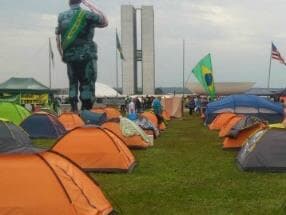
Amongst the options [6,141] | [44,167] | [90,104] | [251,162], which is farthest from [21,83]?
[44,167]

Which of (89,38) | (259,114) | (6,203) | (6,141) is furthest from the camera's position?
(259,114)

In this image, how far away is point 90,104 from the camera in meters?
29.2

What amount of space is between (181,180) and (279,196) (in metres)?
2.61

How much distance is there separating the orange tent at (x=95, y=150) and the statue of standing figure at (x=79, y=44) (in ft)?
40.4

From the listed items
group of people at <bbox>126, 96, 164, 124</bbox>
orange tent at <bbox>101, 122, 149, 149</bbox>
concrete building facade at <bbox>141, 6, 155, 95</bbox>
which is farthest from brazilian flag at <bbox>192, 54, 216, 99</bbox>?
concrete building facade at <bbox>141, 6, 155, 95</bbox>

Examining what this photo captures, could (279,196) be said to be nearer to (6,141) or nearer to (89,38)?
(6,141)

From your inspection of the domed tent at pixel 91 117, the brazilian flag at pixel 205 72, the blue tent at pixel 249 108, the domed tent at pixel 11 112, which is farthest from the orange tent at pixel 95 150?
the brazilian flag at pixel 205 72

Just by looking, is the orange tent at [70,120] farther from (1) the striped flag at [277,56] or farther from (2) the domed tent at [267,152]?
(1) the striped flag at [277,56]

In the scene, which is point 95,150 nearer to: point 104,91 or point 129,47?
point 104,91

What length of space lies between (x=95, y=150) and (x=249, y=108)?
21648 millimetres

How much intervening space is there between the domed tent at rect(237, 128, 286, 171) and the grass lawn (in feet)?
1.03

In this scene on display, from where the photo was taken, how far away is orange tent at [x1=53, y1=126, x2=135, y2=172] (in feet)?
47.4

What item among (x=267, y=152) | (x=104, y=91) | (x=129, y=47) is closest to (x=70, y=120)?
(x=267, y=152)

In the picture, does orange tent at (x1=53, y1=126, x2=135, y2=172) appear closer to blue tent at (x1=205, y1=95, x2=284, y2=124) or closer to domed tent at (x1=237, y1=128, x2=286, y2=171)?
domed tent at (x1=237, y1=128, x2=286, y2=171)
